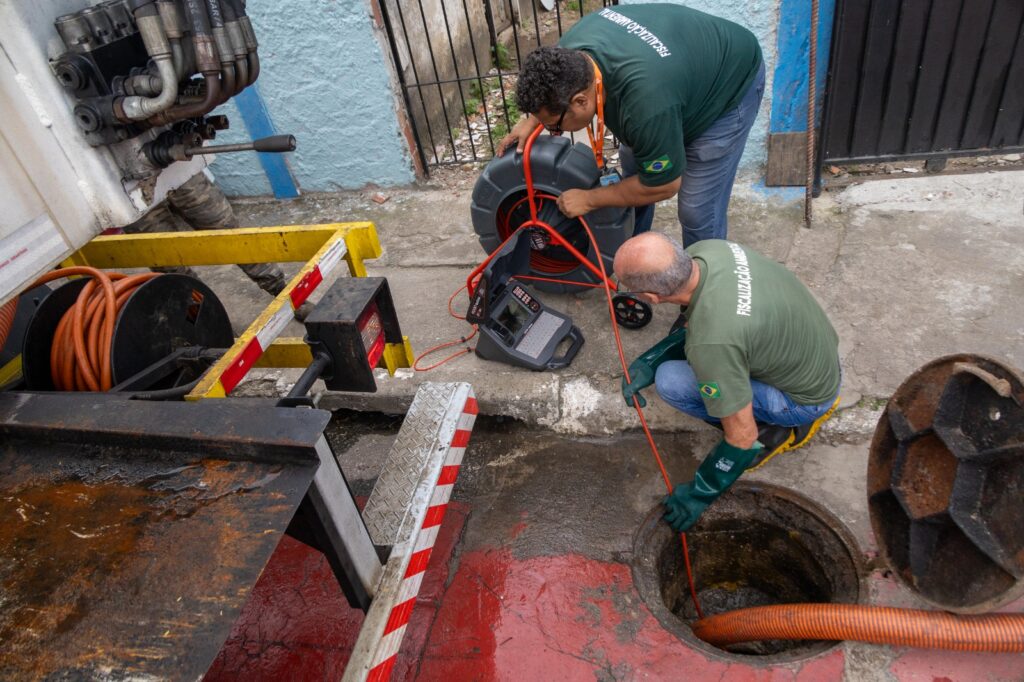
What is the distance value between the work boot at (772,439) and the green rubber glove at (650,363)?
55cm

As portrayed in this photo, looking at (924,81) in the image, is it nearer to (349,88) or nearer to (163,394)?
(349,88)

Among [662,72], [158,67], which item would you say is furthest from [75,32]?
[662,72]

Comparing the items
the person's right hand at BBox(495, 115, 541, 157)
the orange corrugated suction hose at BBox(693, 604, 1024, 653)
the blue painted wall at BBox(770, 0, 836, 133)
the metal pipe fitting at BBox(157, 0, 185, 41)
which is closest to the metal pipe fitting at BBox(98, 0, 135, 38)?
the metal pipe fitting at BBox(157, 0, 185, 41)

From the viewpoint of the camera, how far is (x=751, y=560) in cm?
339

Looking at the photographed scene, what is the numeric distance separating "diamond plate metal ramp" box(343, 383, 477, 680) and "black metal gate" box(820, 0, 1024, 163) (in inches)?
143

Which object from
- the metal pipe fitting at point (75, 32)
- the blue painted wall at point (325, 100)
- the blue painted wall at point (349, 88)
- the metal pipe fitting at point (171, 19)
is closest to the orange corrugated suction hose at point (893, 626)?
the metal pipe fitting at point (171, 19)

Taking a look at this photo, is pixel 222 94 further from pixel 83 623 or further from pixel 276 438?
pixel 83 623

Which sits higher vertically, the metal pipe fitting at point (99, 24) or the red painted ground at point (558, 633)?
the metal pipe fitting at point (99, 24)

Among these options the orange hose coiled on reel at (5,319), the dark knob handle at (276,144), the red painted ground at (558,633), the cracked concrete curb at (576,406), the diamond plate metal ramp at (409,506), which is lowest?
the red painted ground at (558,633)

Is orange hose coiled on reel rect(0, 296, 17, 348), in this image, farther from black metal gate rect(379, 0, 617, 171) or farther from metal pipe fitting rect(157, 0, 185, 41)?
black metal gate rect(379, 0, 617, 171)

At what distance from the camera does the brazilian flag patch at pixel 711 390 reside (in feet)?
8.21

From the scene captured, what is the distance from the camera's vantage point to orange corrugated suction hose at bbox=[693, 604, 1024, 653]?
2156 millimetres

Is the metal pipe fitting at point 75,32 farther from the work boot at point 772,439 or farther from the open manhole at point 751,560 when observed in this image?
the work boot at point 772,439

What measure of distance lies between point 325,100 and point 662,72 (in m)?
3.52
